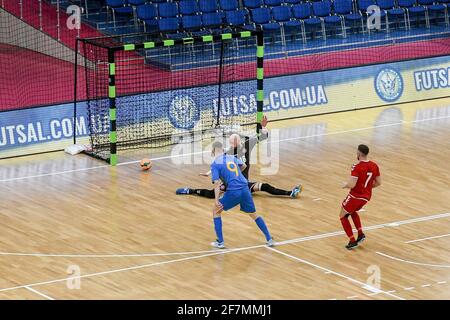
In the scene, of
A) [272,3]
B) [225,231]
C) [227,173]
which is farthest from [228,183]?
[272,3]

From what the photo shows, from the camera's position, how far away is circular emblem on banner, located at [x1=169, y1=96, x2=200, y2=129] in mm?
27688

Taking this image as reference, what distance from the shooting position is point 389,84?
3111 centimetres

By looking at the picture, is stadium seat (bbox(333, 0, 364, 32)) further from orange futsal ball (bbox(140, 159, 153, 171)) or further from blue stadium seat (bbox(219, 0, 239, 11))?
orange futsal ball (bbox(140, 159, 153, 171))

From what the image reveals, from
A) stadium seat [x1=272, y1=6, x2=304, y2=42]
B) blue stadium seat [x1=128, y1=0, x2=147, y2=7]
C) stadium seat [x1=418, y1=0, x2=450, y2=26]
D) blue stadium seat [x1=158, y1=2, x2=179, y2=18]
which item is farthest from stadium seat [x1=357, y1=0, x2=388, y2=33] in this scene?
blue stadium seat [x1=128, y1=0, x2=147, y2=7]

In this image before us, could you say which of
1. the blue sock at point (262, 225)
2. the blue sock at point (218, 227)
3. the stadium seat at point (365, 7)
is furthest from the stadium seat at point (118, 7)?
the blue sock at point (262, 225)

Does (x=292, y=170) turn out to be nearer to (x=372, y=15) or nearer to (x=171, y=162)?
(x=171, y=162)

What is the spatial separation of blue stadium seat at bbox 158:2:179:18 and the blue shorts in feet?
44.3

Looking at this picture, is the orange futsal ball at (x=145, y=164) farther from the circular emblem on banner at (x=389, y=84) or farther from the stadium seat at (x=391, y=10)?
the stadium seat at (x=391, y=10)

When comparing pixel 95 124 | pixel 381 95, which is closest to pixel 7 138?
pixel 95 124

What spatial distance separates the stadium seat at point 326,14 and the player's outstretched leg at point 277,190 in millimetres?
12600

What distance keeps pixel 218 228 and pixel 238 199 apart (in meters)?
0.66

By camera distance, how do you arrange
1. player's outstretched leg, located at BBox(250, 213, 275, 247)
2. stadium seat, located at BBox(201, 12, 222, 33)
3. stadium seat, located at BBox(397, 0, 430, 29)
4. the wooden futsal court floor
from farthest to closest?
stadium seat, located at BBox(397, 0, 430, 29) < stadium seat, located at BBox(201, 12, 222, 33) < player's outstretched leg, located at BBox(250, 213, 275, 247) < the wooden futsal court floor

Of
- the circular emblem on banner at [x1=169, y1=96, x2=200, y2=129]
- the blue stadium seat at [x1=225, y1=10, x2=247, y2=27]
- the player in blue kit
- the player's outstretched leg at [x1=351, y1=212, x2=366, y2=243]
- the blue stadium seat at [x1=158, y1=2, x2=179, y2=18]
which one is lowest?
the player's outstretched leg at [x1=351, y1=212, x2=366, y2=243]

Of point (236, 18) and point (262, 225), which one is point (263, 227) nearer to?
point (262, 225)
